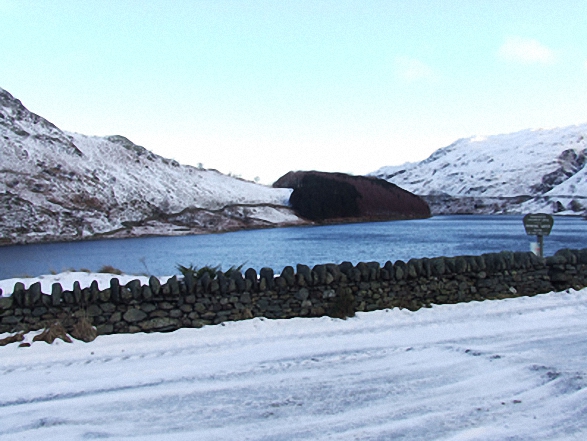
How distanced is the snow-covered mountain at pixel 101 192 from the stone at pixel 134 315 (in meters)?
47.4

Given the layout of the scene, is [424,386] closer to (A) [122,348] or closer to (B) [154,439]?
(B) [154,439]

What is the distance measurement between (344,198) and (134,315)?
9180 cm

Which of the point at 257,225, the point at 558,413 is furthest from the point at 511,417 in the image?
the point at 257,225

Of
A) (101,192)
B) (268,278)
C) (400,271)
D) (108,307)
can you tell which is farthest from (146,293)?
(101,192)

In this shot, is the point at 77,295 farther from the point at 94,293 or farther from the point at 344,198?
the point at 344,198

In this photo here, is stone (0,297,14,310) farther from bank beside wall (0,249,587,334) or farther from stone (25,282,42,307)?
stone (25,282,42,307)

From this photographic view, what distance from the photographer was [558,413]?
4.94m

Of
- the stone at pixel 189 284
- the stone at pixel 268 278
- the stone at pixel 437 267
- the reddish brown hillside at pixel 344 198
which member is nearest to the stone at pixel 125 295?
the stone at pixel 189 284

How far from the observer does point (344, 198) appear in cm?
9944

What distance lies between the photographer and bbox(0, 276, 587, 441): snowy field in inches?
192

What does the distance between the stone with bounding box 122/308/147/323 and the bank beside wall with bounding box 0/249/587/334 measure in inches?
0.7

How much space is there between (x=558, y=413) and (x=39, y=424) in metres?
5.40

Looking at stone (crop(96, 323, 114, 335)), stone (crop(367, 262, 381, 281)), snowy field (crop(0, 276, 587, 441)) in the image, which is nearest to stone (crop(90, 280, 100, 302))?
stone (crop(96, 323, 114, 335))

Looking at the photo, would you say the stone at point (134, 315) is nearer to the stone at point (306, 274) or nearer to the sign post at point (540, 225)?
the stone at point (306, 274)
